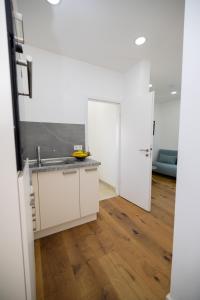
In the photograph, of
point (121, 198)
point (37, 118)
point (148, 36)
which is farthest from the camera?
point (121, 198)

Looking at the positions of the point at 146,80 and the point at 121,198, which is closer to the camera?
the point at 146,80

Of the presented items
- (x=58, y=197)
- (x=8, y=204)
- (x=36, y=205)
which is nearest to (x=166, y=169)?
(x=58, y=197)

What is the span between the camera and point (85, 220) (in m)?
2.01

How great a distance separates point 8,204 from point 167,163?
4756 millimetres

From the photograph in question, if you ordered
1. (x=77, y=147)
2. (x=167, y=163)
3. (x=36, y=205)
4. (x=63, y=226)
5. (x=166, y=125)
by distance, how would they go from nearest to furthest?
(x=36, y=205) → (x=63, y=226) → (x=77, y=147) → (x=167, y=163) → (x=166, y=125)

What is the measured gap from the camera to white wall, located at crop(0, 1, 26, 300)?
0.46 metres

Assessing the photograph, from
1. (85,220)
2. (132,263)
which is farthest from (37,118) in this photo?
(132,263)

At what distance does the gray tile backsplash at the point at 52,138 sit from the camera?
195 cm

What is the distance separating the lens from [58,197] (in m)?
1.71

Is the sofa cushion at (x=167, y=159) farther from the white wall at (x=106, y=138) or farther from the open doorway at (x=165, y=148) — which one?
the white wall at (x=106, y=138)

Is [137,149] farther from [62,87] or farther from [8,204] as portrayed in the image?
[8,204]

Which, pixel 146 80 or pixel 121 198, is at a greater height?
pixel 146 80

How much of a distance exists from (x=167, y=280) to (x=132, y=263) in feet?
1.06

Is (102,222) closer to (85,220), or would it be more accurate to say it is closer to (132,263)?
(85,220)
